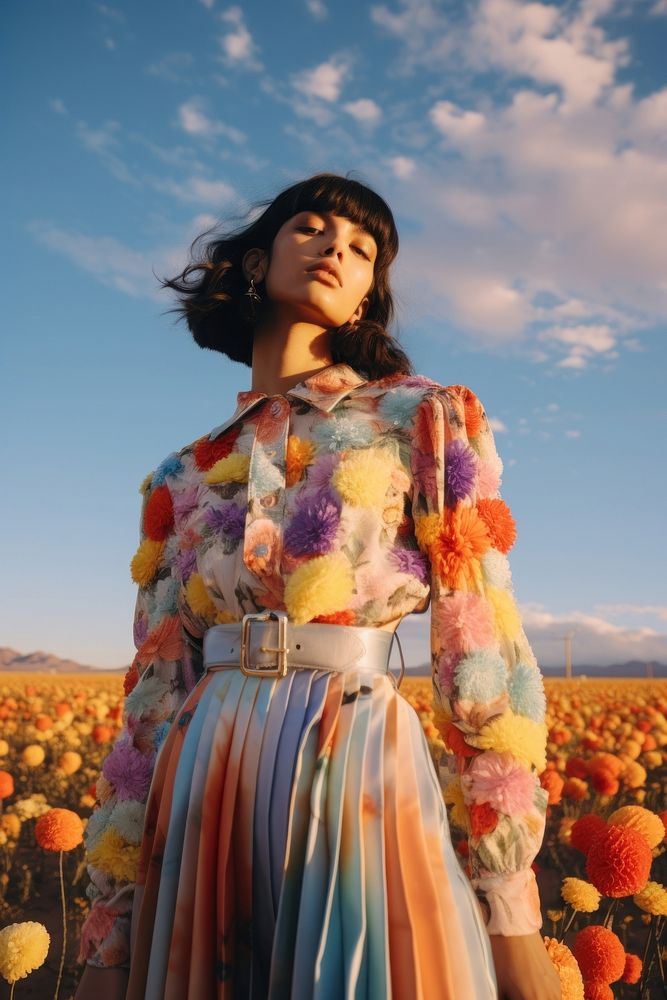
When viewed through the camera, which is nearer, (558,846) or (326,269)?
(326,269)

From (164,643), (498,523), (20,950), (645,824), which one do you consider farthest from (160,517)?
(645,824)

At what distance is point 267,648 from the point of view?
1.81 m

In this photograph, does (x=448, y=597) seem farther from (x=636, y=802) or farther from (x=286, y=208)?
(x=636, y=802)

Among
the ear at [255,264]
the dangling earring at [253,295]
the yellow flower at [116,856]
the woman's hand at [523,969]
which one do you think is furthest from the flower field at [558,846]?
the ear at [255,264]

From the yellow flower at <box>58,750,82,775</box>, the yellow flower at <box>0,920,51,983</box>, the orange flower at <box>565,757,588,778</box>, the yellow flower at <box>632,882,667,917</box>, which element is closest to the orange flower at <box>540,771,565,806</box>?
the yellow flower at <box>632,882,667,917</box>

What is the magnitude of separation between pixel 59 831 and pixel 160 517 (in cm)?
191

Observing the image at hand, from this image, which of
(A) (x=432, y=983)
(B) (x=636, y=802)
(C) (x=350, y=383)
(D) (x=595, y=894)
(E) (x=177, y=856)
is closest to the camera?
(A) (x=432, y=983)

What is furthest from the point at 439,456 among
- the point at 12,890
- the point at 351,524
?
the point at 12,890

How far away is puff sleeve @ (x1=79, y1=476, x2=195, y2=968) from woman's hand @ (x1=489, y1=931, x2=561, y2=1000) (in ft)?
2.93

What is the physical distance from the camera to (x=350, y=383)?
7.50 ft

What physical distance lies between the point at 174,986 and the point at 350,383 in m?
1.46

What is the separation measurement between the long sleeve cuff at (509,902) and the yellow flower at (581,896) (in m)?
1.74

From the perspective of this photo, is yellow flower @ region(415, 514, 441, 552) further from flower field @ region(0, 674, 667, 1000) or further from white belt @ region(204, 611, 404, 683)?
flower field @ region(0, 674, 667, 1000)

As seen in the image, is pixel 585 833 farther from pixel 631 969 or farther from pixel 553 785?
pixel 553 785
